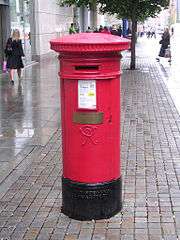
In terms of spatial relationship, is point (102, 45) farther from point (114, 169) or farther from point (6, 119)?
point (6, 119)

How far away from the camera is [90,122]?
4.73 metres

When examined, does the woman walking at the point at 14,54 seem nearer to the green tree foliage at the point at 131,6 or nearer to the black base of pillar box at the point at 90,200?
the green tree foliage at the point at 131,6

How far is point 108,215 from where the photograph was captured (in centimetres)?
491

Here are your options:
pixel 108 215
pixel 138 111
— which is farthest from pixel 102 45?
pixel 138 111

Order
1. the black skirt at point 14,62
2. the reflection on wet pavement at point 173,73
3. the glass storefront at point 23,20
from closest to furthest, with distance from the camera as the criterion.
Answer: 1. the reflection on wet pavement at point 173,73
2. the black skirt at point 14,62
3. the glass storefront at point 23,20

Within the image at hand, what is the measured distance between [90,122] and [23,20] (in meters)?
18.0

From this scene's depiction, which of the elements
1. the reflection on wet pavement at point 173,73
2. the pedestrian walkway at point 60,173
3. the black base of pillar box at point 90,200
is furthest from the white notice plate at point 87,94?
the reflection on wet pavement at point 173,73

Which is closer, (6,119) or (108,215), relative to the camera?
(108,215)

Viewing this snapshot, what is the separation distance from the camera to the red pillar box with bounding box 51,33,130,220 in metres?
4.60

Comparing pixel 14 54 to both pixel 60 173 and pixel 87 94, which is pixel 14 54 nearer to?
pixel 60 173

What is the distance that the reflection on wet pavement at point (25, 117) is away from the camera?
7.38 m

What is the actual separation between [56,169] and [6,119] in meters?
3.63

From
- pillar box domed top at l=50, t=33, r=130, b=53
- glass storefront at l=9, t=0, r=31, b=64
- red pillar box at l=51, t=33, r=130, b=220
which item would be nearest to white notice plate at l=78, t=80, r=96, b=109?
red pillar box at l=51, t=33, r=130, b=220

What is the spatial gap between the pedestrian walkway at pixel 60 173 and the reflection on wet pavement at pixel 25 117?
15 mm
